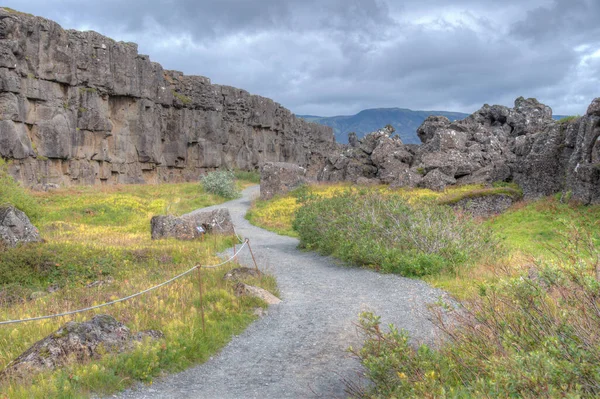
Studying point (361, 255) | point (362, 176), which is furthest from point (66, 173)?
point (361, 255)

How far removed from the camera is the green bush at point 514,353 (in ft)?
13.4

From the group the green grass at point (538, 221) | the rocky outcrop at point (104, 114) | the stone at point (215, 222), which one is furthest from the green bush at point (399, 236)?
the rocky outcrop at point (104, 114)

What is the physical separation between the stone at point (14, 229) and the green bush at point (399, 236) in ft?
30.4

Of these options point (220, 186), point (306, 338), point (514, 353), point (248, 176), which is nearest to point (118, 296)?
point (306, 338)

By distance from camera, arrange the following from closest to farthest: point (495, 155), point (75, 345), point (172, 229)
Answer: point (75, 345)
point (172, 229)
point (495, 155)

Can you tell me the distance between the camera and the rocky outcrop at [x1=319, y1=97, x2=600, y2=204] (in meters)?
21.5

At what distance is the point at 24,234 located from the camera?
17.6 m

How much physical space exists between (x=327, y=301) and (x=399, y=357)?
553 cm

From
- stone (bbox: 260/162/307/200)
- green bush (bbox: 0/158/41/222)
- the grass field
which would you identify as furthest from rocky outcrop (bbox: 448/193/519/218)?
green bush (bbox: 0/158/41/222)

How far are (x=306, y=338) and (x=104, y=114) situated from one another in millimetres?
42075

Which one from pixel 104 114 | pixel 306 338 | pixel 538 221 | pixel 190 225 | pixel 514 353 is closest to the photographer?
pixel 514 353

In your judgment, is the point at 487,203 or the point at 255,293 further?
the point at 487,203

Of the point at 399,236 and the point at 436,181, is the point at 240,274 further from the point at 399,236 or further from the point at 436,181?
the point at 436,181

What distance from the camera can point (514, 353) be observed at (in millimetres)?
4730
